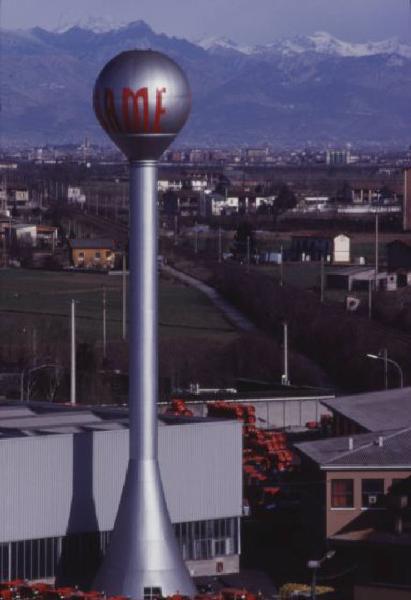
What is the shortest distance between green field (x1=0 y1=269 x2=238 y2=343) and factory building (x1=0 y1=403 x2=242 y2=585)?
13.0 meters

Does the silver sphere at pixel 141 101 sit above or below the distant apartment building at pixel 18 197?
above

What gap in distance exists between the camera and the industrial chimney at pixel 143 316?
12367 millimetres

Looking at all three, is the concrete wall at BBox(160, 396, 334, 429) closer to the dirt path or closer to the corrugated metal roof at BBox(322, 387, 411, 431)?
the corrugated metal roof at BBox(322, 387, 411, 431)

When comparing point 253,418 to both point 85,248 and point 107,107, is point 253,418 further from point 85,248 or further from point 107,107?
point 85,248

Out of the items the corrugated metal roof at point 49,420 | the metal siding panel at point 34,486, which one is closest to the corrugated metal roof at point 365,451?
the corrugated metal roof at point 49,420

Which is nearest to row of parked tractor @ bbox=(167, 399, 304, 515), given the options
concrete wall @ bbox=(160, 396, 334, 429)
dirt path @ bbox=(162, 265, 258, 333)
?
concrete wall @ bbox=(160, 396, 334, 429)

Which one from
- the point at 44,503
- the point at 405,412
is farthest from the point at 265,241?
the point at 44,503

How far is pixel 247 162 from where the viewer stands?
134250mm

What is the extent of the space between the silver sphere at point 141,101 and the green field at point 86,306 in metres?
14.1

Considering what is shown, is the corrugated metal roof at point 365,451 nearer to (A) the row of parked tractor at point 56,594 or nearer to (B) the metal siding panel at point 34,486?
(A) the row of parked tractor at point 56,594

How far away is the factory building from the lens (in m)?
12.7

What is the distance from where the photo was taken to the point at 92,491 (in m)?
13.0

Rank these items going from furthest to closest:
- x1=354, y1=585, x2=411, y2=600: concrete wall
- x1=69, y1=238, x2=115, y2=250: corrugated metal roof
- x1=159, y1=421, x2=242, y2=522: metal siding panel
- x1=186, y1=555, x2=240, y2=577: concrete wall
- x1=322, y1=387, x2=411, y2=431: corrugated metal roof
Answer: x1=69, y1=238, x2=115, y2=250: corrugated metal roof, x1=322, y1=387, x2=411, y2=431: corrugated metal roof, x1=186, y1=555, x2=240, y2=577: concrete wall, x1=159, y1=421, x2=242, y2=522: metal siding panel, x1=354, y1=585, x2=411, y2=600: concrete wall

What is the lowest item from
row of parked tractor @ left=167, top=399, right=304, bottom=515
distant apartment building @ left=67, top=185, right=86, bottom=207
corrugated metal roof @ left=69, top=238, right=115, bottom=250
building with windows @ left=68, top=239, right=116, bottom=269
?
row of parked tractor @ left=167, top=399, right=304, bottom=515
